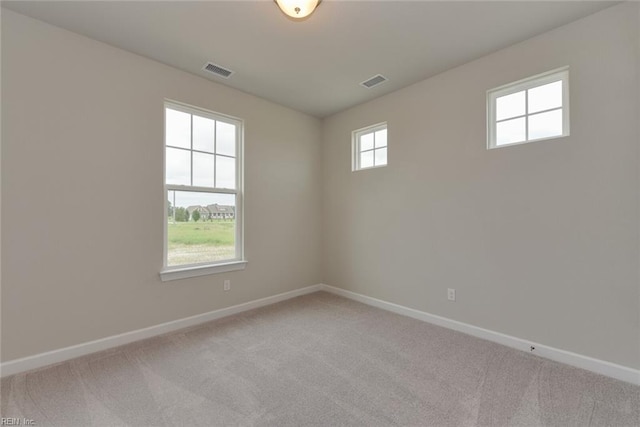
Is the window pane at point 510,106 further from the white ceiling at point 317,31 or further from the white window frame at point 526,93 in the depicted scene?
the white ceiling at point 317,31

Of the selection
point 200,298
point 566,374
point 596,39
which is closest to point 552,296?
point 566,374

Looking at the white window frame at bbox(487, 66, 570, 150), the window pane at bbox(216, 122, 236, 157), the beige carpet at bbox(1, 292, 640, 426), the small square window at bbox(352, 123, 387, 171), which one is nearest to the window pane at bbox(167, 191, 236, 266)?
the window pane at bbox(216, 122, 236, 157)

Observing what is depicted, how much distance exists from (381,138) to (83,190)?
130 inches

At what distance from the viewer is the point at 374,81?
312 centimetres

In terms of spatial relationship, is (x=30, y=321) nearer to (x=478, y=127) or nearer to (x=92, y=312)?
(x=92, y=312)

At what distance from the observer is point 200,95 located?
3.01 meters

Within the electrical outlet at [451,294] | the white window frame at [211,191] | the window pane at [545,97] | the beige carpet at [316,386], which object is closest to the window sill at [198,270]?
the white window frame at [211,191]

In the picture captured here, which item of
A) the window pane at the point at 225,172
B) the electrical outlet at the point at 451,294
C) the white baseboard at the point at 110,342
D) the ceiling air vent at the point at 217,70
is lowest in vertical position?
the white baseboard at the point at 110,342

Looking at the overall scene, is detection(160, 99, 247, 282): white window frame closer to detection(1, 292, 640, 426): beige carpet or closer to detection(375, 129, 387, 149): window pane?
detection(1, 292, 640, 426): beige carpet

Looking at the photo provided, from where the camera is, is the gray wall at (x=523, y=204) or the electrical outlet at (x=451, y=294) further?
the electrical outlet at (x=451, y=294)

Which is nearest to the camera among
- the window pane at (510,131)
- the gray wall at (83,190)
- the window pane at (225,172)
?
the gray wall at (83,190)

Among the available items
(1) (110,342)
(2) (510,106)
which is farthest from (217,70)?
(2) (510,106)

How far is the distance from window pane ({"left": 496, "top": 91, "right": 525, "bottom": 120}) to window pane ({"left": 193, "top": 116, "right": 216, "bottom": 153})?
3115 mm

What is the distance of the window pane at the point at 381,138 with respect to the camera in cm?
356
